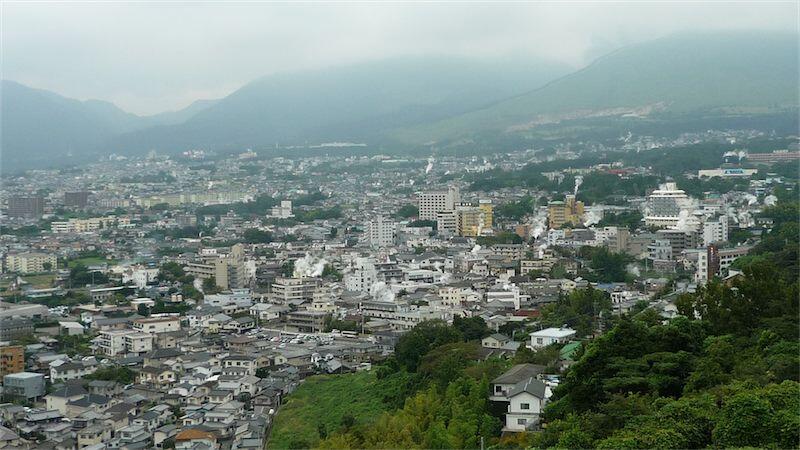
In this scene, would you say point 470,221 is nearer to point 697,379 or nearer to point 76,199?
point 76,199

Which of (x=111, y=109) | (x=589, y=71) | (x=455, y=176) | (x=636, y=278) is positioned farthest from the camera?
(x=111, y=109)

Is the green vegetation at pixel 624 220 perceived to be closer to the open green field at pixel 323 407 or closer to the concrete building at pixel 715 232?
the concrete building at pixel 715 232

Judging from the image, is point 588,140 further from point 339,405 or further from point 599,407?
point 599,407

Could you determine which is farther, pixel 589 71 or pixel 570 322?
pixel 589 71

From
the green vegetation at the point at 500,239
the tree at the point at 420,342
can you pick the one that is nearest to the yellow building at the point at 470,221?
the green vegetation at the point at 500,239

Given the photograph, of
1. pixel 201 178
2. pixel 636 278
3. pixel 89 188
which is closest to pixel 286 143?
pixel 201 178

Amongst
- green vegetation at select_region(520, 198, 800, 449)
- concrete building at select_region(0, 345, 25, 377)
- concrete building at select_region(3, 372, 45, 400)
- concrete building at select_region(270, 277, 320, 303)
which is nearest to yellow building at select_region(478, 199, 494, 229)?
concrete building at select_region(270, 277, 320, 303)
